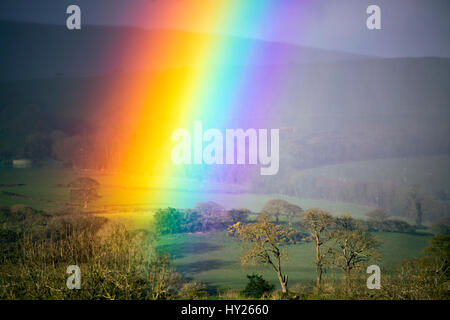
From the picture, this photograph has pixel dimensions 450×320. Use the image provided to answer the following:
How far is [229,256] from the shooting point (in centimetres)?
2034

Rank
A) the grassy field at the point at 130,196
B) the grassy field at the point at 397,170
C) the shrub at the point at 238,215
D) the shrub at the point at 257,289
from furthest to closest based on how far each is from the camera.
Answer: the grassy field at the point at 397,170 → the grassy field at the point at 130,196 → the shrub at the point at 238,215 → the shrub at the point at 257,289

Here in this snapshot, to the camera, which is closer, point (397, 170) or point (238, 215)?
point (238, 215)

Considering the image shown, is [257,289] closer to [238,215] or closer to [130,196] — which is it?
[238,215]

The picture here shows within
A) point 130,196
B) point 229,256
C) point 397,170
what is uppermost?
point 397,170

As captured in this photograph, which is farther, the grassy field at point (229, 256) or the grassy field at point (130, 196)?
the grassy field at point (130, 196)

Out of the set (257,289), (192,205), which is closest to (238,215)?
(192,205)

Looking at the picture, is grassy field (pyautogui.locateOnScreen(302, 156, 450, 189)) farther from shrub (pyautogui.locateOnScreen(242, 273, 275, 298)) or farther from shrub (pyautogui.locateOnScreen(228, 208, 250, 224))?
shrub (pyautogui.locateOnScreen(242, 273, 275, 298))

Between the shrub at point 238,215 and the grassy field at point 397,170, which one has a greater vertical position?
the grassy field at point 397,170

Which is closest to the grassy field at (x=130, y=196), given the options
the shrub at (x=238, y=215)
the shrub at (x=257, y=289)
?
the shrub at (x=238, y=215)

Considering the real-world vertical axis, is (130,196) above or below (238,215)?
above

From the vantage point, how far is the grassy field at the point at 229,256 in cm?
1847

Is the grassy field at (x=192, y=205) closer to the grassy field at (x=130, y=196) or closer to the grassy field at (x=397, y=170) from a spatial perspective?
the grassy field at (x=130, y=196)

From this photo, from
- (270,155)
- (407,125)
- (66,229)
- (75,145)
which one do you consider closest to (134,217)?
(66,229)

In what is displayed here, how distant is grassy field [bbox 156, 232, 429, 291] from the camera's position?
18469 millimetres
